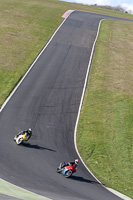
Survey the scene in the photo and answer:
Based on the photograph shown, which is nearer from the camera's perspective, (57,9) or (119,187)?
(119,187)

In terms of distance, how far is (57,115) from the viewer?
28.2 meters

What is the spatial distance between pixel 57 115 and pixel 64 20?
36.7 metres

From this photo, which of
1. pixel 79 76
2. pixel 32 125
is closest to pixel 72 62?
pixel 79 76

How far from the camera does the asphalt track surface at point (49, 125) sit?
58.0 feet

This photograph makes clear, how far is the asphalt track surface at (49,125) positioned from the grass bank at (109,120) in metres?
1.11

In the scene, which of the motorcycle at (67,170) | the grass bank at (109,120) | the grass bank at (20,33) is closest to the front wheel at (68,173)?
the motorcycle at (67,170)

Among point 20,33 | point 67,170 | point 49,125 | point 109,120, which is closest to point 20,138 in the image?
point 67,170

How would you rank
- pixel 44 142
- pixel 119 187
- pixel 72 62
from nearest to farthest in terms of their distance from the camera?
1. pixel 119 187
2. pixel 44 142
3. pixel 72 62

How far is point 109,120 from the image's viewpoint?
96.3ft

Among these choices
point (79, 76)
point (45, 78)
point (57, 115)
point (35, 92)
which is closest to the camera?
point (57, 115)

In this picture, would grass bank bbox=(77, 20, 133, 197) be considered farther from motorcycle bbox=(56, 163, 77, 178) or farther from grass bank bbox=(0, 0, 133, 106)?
grass bank bbox=(0, 0, 133, 106)

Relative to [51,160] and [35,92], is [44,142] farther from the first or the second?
[35,92]

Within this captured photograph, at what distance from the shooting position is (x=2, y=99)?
29172mm

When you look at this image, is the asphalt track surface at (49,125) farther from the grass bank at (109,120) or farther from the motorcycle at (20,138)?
the grass bank at (109,120)
